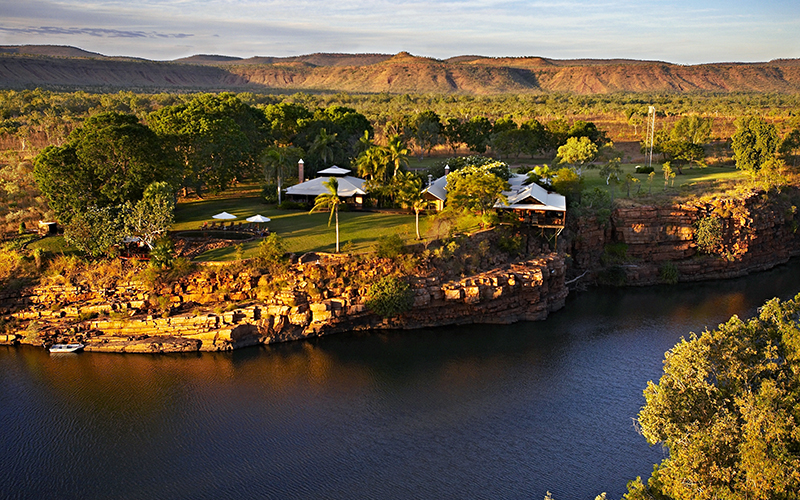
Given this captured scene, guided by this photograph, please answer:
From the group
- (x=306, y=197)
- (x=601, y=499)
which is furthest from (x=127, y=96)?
(x=601, y=499)

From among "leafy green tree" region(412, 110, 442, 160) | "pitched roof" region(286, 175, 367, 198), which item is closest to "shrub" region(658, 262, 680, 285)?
"pitched roof" region(286, 175, 367, 198)

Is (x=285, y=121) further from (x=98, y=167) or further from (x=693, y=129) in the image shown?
(x=693, y=129)

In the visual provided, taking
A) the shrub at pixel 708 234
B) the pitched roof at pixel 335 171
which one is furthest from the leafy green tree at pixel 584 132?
the pitched roof at pixel 335 171

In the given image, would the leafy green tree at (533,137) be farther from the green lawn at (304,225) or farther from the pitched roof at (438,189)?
the green lawn at (304,225)

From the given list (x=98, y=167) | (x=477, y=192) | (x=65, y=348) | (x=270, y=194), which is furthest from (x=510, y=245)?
(x=98, y=167)

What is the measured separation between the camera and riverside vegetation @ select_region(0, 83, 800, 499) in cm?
1805

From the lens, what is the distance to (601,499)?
16.3 meters

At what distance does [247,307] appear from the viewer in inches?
1382

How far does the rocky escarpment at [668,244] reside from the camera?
152 ft

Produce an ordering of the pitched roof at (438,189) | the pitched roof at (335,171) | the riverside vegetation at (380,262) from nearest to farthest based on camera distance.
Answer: the riverside vegetation at (380,262) < the pitched roof at (438,189) < the pitched roof at (335,171)

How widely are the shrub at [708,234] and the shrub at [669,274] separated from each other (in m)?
3.20

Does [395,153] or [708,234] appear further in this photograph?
[395,153]

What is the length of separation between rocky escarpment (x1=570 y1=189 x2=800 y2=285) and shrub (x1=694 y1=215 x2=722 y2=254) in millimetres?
106

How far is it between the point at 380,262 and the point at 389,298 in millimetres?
2980
